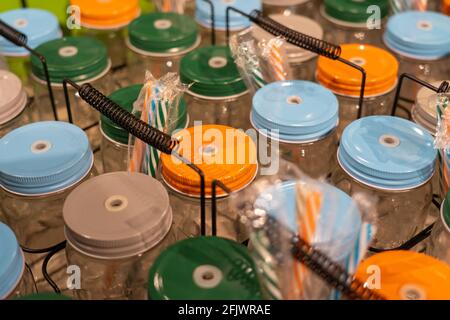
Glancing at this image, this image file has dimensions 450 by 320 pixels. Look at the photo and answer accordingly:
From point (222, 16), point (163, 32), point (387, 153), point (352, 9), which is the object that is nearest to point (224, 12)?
point (222, 16)

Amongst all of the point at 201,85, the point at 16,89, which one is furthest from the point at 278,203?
the point at 16,89

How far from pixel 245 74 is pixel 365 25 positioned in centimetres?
32

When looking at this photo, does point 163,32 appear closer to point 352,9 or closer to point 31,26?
point 31,26

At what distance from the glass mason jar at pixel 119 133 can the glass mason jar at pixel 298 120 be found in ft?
0.33

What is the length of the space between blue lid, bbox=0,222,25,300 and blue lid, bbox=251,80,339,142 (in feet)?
1.12

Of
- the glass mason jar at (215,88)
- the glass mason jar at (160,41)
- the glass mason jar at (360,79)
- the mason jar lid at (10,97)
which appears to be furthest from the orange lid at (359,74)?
the mason jar lid at (10,97)

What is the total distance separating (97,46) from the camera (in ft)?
2.96

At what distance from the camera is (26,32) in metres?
0.96

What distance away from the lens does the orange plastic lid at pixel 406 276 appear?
1.77ft

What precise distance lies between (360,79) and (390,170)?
21 cm

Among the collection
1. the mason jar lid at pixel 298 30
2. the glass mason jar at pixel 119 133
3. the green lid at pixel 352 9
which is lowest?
the glass mason jar at pixel 119 133

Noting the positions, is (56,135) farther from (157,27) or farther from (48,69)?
(157,27)

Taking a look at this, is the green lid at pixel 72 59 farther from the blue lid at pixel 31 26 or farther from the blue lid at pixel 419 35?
the blue lid at pixel 419 35
